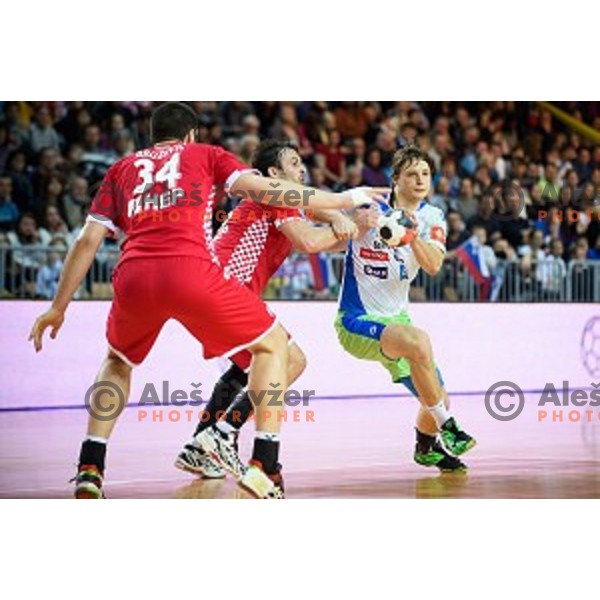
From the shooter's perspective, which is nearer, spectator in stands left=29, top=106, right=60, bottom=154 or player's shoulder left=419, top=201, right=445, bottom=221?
player's shoulder left=419, top=201, right=445, bottom=221

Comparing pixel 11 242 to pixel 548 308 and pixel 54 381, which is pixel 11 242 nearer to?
pixel 54 381

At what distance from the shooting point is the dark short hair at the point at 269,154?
7016mm

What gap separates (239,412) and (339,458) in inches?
55.7

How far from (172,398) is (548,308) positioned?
400cm

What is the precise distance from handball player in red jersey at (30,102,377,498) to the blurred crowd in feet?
16.0

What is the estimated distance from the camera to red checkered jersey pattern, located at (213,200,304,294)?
709 cm

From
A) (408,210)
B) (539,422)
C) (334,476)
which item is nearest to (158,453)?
(334,476)

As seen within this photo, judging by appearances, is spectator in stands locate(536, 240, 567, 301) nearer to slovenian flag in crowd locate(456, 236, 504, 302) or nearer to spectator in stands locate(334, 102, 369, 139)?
slovenian flag in crowd locate(456, 236, 504, 302)

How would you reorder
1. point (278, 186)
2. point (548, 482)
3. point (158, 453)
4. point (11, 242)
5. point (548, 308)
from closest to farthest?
1. point (278, 186)
2. point (548, 482)
3. point (158, 453)
4. point (11, 242)
5. point (548, 308)

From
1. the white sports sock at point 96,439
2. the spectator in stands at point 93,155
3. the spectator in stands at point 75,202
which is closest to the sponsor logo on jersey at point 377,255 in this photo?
the white sports sock at point 96,439

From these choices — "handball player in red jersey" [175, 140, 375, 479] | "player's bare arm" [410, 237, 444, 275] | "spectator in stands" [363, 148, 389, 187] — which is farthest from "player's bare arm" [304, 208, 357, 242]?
"spectator in stands" [363, 148, 389, 187]

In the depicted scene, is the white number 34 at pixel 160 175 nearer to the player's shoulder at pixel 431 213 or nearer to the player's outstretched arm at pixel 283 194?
the player's outstretched arm at pixel 283 194

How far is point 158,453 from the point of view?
8609 millimetres

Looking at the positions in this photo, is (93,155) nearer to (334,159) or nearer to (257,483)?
(334,159)
